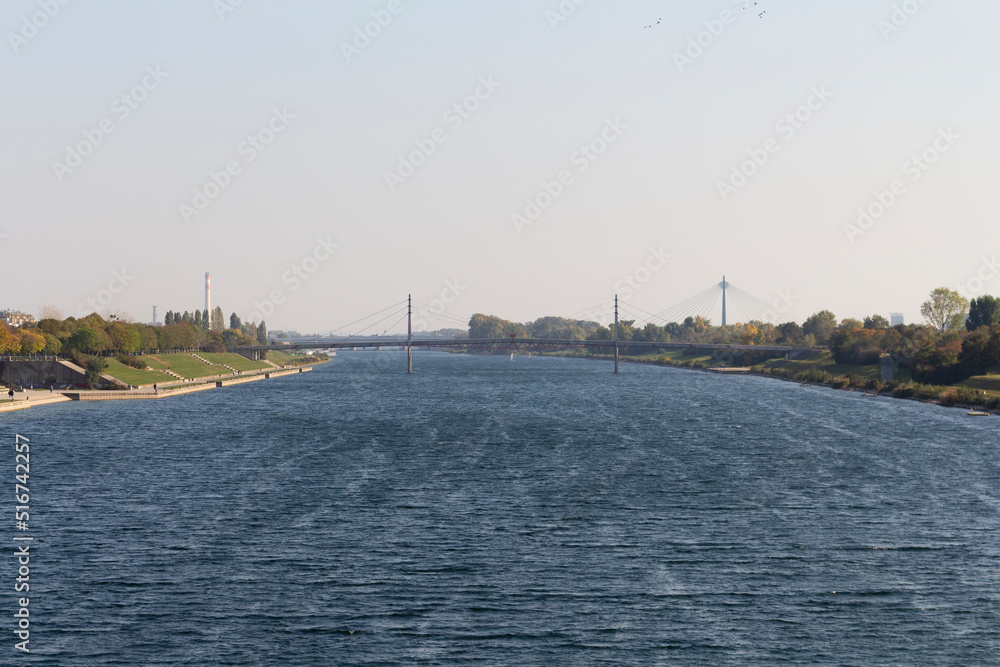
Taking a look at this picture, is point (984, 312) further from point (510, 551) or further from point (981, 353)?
point (510, 551)

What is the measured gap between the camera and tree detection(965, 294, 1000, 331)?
16812cm

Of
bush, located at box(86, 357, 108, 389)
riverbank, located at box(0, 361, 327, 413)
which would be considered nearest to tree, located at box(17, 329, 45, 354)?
bush, located at box(86, 357, 108, 389)

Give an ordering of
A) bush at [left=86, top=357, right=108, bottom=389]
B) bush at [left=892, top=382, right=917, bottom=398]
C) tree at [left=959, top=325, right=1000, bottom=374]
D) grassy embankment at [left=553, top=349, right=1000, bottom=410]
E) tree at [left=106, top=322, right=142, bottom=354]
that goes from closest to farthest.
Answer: grassy embankment at [left=553, top=349, right=1000, bottom=410] < tree at [left=959, top=325, right=1000, bottom=374] < bush at [left=892, top=382, right=917, bottom=398] < bush at [left=86, top=357, right=108, bottom=389] < tree at [left=106, top=322, right=142, bottom=354]

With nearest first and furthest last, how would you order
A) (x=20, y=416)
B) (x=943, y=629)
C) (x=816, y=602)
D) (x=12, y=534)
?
(x=943, y=629)
(x=816, y=602)
(x=12, y=534)
(x=20, y=416)

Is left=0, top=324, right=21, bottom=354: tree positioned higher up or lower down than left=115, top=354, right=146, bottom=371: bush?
higher up

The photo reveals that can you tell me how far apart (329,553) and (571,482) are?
20.9 meters

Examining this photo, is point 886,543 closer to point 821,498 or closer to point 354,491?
point 821,498

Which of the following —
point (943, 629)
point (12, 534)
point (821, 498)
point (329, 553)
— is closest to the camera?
point (943, 629)

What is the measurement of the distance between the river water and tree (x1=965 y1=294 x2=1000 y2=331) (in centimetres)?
10353

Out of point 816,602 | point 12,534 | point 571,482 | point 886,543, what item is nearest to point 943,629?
point 816,602

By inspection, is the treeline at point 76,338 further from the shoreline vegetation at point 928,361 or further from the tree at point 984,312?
the tree at point 984,312

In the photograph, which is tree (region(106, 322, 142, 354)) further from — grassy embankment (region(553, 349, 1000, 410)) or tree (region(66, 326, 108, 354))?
grassy embankment (region(553, 349, 1000, 410))

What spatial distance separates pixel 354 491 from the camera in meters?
50.7

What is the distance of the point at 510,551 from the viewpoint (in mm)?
36469
